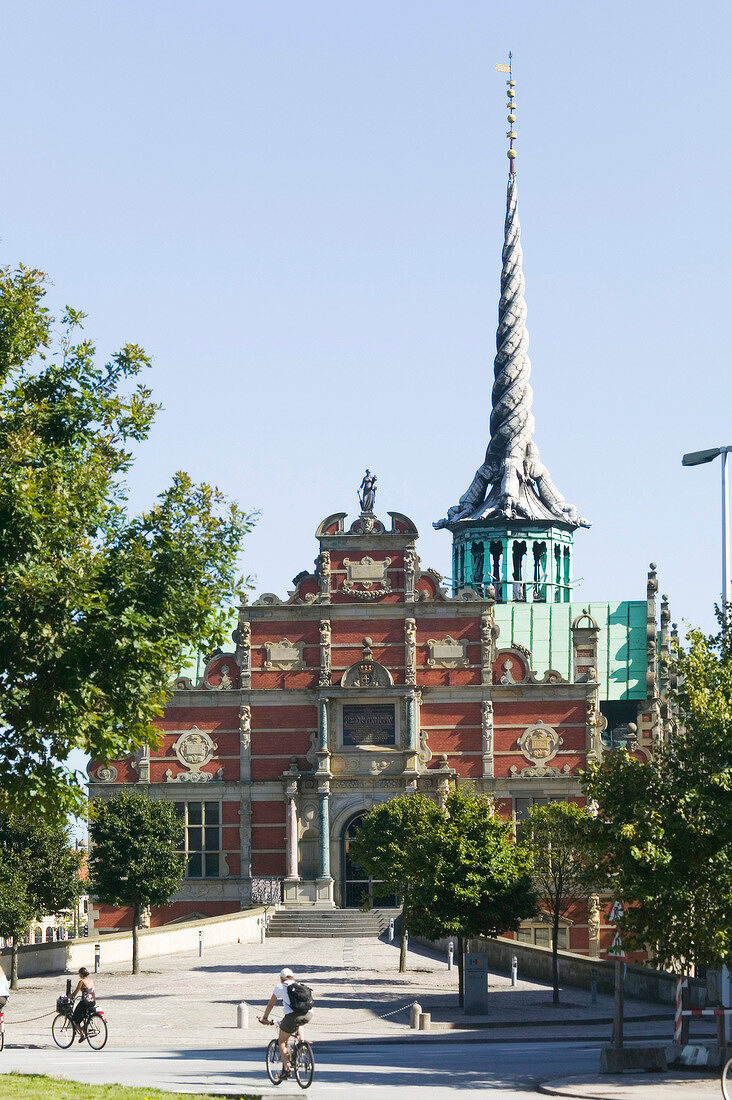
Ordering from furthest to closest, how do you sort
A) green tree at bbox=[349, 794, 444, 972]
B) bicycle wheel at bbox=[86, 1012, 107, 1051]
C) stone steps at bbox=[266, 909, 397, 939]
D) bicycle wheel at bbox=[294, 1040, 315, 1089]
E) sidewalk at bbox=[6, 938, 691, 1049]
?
stone steps at bbox=[266, 909, 397, 939] < green tree at bbox=[349, 794, 444, 972] < sidewalk at bbox=[6, 938, 691, 1049] < bicycle wheel at bbox=[86, 1012, 107, 1051] < bicycle wheel at bbox=[294, 1040, 315, 1089]

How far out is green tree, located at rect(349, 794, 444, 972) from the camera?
161ft

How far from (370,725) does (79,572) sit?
42.8 m

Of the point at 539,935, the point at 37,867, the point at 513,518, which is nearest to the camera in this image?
the point at 37,867

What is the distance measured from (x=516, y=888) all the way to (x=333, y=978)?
705 cm

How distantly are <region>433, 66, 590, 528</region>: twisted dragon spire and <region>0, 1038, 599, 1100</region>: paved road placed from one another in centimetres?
5034

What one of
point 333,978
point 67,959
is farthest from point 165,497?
point 67,959

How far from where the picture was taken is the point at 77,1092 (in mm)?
22969

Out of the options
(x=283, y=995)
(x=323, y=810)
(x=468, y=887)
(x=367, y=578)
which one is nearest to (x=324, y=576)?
(x=367, y=578)

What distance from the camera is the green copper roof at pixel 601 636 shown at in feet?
269

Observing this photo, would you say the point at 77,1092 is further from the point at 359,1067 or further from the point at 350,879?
the point at 350,879

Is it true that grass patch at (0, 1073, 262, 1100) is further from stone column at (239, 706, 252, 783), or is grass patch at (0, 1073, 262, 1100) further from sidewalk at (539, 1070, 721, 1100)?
stone column at (239, 706, 252, 783)

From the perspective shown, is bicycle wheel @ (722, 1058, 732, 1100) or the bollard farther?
the bollard

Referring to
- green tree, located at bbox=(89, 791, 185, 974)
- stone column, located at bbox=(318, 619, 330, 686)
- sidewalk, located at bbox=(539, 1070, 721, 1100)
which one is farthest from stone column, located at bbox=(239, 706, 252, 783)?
sidewalk, located at bbox=(539, 1070, 721, 1100)

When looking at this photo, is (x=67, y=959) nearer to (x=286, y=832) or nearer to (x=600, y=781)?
(x=286, y=832)
